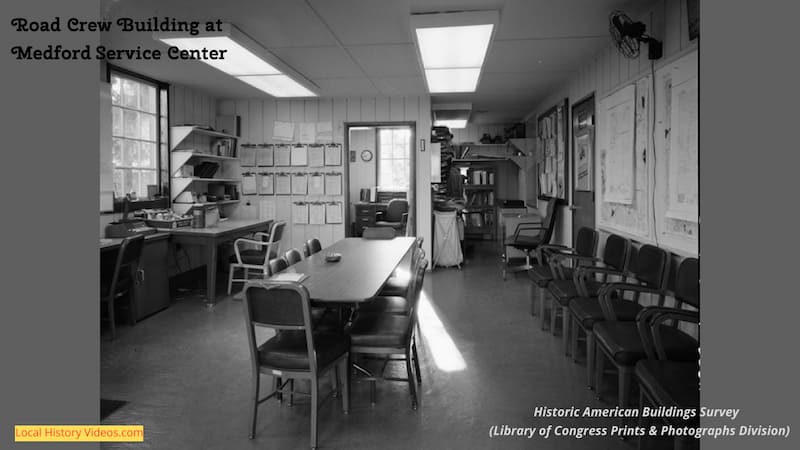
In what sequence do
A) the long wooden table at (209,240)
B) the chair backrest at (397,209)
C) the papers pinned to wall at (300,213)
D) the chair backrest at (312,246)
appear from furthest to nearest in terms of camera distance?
the chair backrest at (397,209), the papers pinned to wall at (300,213), the long wooden table at (209,240), the chair backrest at (312,246)

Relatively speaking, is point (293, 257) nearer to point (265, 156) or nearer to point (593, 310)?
point (593, 310)

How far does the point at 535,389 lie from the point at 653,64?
2.71 m

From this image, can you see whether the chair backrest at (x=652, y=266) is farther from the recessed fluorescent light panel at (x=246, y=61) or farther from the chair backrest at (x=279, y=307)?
the recessed fluorescent light panel at (x=246, y=61)

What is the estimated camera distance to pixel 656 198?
3809 millimetres

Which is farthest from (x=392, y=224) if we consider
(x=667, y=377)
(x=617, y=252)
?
(x=667, y=377)

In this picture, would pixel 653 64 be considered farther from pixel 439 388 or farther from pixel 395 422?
pixel 395 422

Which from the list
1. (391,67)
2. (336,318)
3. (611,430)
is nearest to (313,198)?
(391,67)

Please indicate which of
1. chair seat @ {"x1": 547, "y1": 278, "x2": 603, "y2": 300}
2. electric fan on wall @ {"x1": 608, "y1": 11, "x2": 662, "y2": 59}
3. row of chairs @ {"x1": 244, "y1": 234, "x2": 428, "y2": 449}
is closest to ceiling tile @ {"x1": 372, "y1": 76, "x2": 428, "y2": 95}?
electric fan on wall @ {"x1": 608, "y1": 11, "x2": 662, "y2": 59}

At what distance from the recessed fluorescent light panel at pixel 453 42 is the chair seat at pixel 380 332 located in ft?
7.65

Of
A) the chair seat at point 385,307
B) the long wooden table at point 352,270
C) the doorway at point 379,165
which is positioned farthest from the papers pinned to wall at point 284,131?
the chair seat at point 385,307

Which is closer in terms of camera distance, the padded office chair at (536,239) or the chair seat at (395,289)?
the chair seat at (395,289)

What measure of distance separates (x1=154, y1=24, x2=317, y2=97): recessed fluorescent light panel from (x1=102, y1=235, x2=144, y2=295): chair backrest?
1872mm

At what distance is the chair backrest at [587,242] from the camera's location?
187 inches

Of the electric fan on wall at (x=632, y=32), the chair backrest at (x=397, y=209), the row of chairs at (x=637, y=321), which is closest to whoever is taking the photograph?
the row of chairs at (x=637, y=321)
